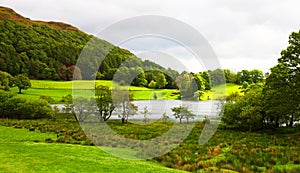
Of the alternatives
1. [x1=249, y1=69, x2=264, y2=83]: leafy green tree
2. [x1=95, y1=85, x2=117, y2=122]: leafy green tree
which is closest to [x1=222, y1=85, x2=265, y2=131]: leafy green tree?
[x1=95, y1=85, x2=117, y2=122]: leafy green tree

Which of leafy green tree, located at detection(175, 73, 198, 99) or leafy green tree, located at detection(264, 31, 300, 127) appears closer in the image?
leafy green tree, located at detection(175, 73, 198, 99)

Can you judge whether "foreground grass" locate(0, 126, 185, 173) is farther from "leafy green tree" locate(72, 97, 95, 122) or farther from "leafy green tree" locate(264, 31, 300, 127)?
"leafy green tree" locate(72, 97, 95, 122)

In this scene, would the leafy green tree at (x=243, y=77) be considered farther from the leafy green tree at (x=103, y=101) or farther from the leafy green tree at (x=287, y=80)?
the leafy green tree at (x=287, y=80)

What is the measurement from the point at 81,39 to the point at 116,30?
6009 inches

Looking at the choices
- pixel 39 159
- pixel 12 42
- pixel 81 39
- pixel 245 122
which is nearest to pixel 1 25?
pixel 12 42

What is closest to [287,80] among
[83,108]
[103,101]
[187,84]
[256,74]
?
[187,84]

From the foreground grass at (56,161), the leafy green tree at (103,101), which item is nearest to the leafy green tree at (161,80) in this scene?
the foreground grass at (56,161)

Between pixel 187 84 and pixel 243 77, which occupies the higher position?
pixel 243 77

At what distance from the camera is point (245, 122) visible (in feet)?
113

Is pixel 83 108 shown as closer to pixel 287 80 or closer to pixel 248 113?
pixel 248 113

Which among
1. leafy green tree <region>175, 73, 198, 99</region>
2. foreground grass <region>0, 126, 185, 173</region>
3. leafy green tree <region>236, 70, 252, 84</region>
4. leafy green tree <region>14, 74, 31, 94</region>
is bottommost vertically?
foreground grass <region>0, 126, 185, 173</region>

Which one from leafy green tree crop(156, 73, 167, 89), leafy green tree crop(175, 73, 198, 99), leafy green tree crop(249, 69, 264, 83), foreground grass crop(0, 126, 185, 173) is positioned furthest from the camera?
leafy green tree crop(249, 69, 264, 83)

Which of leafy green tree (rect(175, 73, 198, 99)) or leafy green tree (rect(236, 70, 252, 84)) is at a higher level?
leafy green tree (rect(236, 70, 252, 84))

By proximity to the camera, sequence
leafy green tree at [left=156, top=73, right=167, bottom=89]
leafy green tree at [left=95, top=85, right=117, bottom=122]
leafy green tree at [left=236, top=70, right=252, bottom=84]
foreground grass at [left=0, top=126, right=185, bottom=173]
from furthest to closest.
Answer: leafy green tree at [left=236, top=70, right=252, bottom=84], leafy green tree at [left=95, top=85, right=117, bottom=122], leafy green tree at [left=156, top=73, right=167, bottom=89], foreground grass at [left=0, top=126, right=185, bottom=173]
